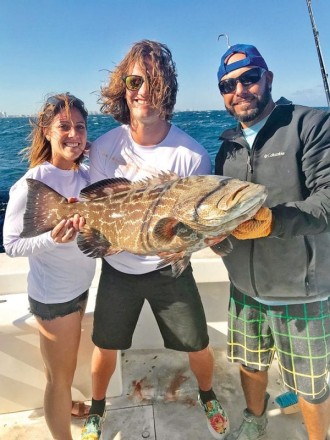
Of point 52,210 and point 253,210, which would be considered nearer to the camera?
point 253,210

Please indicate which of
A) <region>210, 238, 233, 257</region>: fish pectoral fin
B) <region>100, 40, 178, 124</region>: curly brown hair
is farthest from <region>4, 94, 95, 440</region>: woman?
<region>210, 238, 233, 257</region>: fish pectoral fin

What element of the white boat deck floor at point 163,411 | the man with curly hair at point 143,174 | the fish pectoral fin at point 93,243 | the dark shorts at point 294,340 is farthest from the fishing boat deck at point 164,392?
the fish pectoral fin at point 93,243

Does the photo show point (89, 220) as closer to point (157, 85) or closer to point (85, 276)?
point (85, 276)

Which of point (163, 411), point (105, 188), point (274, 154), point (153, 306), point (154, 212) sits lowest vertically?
point (163, 411)

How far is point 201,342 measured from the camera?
308 centimetres

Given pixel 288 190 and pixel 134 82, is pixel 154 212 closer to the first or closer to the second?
pixel 288 190

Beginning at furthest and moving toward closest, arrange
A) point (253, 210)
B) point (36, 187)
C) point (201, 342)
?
point (201, 342) < point (36, 187) < point (253, 210)

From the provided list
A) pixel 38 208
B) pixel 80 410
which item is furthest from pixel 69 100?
pixel 80 410

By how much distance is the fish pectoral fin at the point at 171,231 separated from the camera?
2.33m

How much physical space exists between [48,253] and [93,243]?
386mm

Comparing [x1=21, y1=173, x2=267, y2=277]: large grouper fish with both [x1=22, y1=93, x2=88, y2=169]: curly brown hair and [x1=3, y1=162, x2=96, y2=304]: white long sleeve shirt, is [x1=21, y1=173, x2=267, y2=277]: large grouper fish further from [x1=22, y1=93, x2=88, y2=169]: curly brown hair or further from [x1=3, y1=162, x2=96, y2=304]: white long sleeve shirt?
[x1=22, y1=93, x2=88, y2=169]: curly brown hair

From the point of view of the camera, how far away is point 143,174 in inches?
111

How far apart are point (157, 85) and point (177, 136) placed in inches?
17.2

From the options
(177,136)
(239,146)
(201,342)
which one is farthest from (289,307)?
(177,136)
